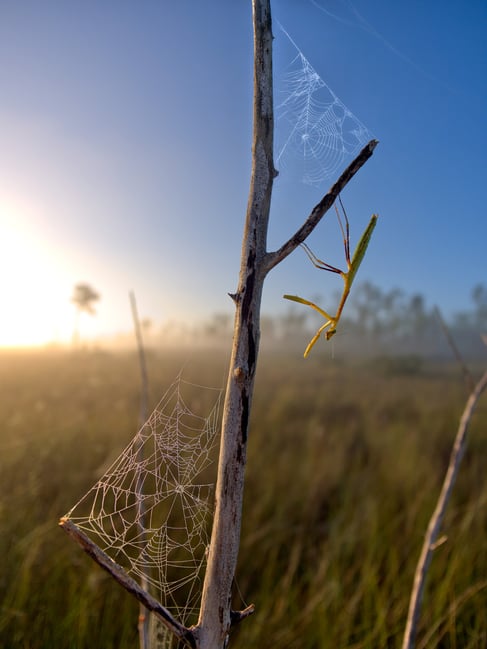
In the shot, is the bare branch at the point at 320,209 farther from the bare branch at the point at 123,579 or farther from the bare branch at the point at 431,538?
the bare branch at the point at 431,538

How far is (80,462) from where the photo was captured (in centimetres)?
422

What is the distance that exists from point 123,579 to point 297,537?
10.8 feet

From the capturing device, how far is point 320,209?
414mm

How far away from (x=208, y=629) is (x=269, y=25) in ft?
1.95

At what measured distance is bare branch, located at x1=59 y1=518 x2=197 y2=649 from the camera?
0.40 m

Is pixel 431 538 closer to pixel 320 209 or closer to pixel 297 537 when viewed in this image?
pixel 320 209

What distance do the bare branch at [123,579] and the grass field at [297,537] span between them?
0.29 metres

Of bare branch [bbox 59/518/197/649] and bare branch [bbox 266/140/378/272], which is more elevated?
bare branch [bbox 266/140/378/272]

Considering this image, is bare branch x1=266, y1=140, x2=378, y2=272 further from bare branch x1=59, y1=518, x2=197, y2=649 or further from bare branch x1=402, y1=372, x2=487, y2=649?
bare branch x1=402, y1=372, x2=487, y2=649

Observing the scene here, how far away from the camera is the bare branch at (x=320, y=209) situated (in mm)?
406

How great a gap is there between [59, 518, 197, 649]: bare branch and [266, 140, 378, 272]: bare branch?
300 millimetres

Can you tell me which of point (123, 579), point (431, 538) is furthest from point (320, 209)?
point (431, 538)

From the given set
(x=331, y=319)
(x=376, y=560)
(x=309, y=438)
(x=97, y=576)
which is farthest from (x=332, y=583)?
(x=309, y=438)

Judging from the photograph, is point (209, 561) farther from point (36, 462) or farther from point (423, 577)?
point (36, 462)
